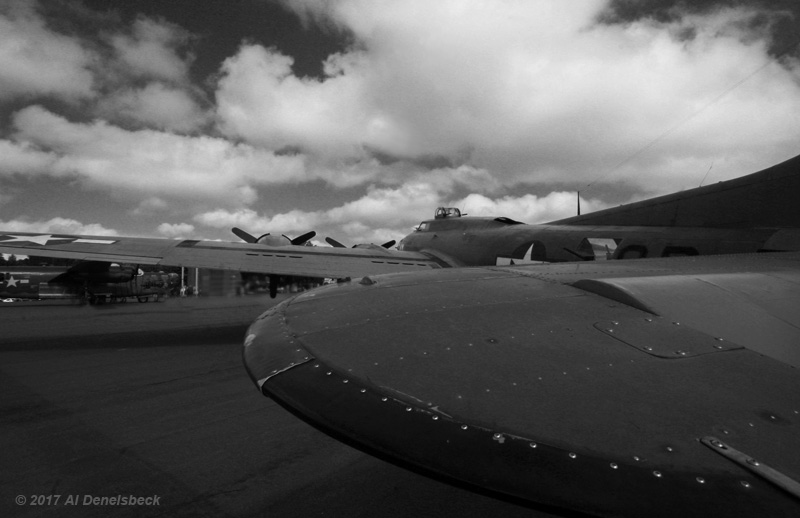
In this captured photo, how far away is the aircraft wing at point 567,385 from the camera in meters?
1.29

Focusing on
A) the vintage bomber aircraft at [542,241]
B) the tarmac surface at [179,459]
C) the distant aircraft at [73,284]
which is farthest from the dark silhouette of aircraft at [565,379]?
the distant aircraft at [73,284]

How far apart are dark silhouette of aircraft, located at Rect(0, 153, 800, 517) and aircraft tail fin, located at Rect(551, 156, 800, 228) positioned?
4046mm

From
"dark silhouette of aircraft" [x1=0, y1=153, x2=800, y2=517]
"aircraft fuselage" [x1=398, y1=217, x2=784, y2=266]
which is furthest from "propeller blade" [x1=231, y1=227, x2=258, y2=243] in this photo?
"dark silhouette of aircraft" [x1=0, y1=153, x2=800, y2=517]

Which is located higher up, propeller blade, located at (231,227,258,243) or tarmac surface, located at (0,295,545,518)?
propeller blade, located at (231,227,258,243)

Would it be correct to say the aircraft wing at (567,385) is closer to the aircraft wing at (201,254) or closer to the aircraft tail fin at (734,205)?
the aircraft tail fin at (734,205)

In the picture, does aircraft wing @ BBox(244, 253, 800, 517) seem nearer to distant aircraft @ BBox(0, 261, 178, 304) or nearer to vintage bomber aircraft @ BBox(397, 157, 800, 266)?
vintage bomber aircraft @ BBox(397, 157, 800, 266)

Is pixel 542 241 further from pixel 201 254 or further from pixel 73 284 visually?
pixel 73 284

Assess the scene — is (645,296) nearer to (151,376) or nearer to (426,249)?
(151,376)

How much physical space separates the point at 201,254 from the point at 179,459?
29.7 feet

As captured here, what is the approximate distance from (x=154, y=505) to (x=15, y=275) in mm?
34348

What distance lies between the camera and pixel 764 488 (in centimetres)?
125

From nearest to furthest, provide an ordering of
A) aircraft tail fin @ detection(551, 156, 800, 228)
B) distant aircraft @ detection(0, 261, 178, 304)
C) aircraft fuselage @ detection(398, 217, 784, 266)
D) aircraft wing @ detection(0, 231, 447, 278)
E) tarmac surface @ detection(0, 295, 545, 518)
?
tarmac surface @ detection(0, 295, 545, 518), aircraft tail fin @ detection(551, 156, 800, 228), aircraft fuselage @ detection(398, 217, 784, 266), aircraft wing @ detection(0, 231, 447, 278), distant aircraft @ detection(0, 261, 178, 304)

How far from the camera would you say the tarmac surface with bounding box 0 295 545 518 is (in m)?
3.21

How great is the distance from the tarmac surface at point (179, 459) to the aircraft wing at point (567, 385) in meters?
1.89
